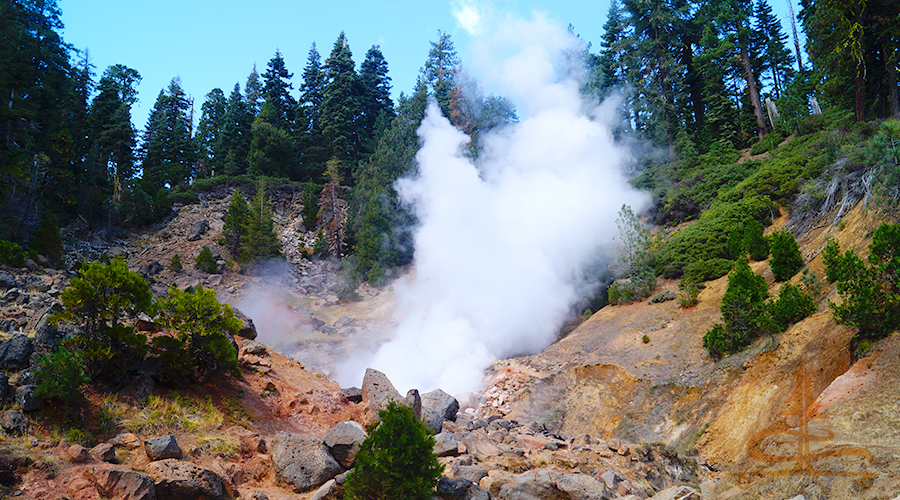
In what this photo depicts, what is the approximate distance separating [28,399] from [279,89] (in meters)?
55.3

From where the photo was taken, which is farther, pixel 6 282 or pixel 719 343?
pixel 719 343

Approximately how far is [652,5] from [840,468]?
36127 mm

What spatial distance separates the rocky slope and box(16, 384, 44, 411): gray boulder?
0.14 feet

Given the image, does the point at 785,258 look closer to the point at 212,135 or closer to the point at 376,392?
the point at 376,392

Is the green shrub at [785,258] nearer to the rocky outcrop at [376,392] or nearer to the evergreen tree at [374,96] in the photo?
the rocky outcrop at [376,392]

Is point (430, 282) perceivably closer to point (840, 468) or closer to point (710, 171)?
point (710, 171)

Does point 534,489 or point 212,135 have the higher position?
point 212,135

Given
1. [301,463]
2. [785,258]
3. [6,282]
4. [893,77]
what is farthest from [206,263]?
[893,77]

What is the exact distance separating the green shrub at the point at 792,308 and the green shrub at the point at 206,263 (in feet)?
107

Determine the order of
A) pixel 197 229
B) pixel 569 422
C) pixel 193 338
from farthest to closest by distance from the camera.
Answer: pixel 197 229 < pixel 569 422 < pixel 193 338

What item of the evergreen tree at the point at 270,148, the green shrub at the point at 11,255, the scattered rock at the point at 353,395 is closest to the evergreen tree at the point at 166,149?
the evergreen tree at the point at 270,148

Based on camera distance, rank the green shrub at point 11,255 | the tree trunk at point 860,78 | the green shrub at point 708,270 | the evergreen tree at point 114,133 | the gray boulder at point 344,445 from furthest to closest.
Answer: the evergreen tree at point 114,133 < the tree trunk at point 860,78 < the green shrub at point 708,270 < the green shrub at point 11,255 < the gray boulder at point 344,445

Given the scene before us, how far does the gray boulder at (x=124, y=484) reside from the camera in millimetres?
6652

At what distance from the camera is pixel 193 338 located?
1053 centimetres
